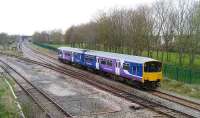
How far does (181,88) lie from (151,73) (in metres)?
2.78

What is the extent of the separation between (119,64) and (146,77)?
4.34m

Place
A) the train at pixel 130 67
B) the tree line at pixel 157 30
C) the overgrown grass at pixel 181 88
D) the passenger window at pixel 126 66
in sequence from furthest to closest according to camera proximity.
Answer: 1. the tree line at pixel 157 30
2. the passenger window at pixel 126 66
3. the train at pixel 130 67
4. the overgrown grass at pixel 181 88

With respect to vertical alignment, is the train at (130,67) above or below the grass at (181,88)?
above

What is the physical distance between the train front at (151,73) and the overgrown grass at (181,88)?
138 cm

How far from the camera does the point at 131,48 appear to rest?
5247 cm

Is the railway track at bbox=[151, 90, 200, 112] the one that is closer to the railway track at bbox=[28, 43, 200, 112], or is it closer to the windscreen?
the railway track at bbox=[28, 43, 200, 112]

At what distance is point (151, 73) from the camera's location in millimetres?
28078

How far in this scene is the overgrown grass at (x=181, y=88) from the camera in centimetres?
2650

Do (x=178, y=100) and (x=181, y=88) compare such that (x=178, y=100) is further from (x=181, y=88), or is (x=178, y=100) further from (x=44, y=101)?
(x=44, y=101)

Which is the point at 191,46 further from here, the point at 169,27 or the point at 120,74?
the point at 120,74

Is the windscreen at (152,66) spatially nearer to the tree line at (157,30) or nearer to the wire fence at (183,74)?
the wire fence at (183,74)

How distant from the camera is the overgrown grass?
26.5 metres

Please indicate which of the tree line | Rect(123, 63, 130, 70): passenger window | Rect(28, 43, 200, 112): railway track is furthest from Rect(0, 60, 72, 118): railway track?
the tree line

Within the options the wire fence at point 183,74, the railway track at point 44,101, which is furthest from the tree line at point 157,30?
the railway track at point 44,101
